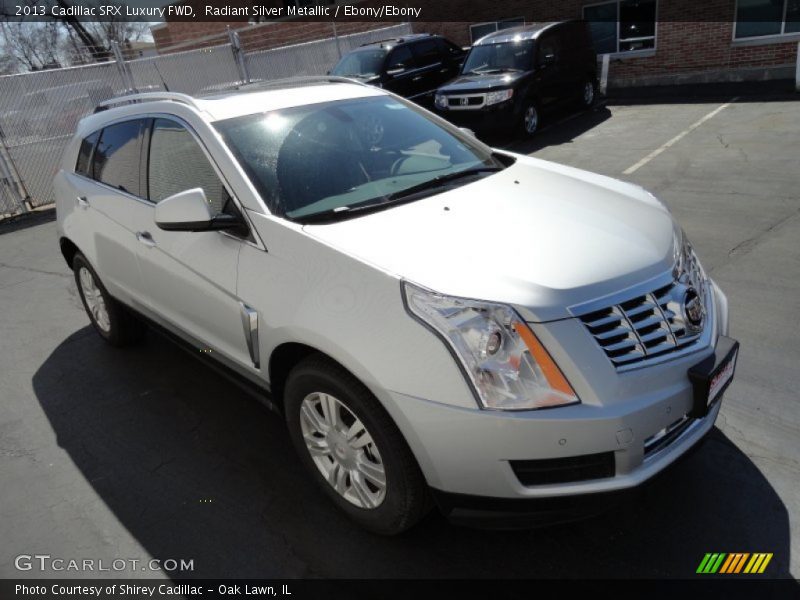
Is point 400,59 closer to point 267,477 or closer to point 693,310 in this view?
point 267,477

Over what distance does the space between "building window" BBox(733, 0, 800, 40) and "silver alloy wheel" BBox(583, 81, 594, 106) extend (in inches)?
130

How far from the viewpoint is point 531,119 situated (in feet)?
35.6

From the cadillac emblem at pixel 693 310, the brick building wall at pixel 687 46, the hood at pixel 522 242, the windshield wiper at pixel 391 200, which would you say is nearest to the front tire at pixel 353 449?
the hood at pixel 522 242

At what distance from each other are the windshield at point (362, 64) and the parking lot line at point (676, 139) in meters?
6.02

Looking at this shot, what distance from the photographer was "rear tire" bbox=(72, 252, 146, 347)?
4.32 metres

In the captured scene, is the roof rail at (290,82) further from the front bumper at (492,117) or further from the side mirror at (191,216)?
the front bumper at (492,117)

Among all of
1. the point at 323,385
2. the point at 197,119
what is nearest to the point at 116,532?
the point at 323,385

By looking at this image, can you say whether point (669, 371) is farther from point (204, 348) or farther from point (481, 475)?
point (204, 348)

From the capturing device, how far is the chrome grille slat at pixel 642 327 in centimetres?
206

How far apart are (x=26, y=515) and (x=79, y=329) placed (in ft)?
8.02

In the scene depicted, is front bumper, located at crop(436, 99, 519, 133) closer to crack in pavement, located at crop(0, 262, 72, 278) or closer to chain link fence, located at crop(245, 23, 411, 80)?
crack in pavement, located at crop(0, 262, 72, 278)

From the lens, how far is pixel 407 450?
2201mm

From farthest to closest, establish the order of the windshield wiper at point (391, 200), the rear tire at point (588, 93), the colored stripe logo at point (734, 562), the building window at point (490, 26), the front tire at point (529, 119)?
the building window at point (490, 26) < the rear tire at point (588, 93) < the front tire at point (529, 119) < the windshield wiper at point (391, 200) < the colored stripe logo at point (734, 562)

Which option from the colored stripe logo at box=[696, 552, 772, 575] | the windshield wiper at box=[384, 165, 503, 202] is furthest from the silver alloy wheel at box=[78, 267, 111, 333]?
the colored stripe logo at box=[696, 552, 772, 575]
